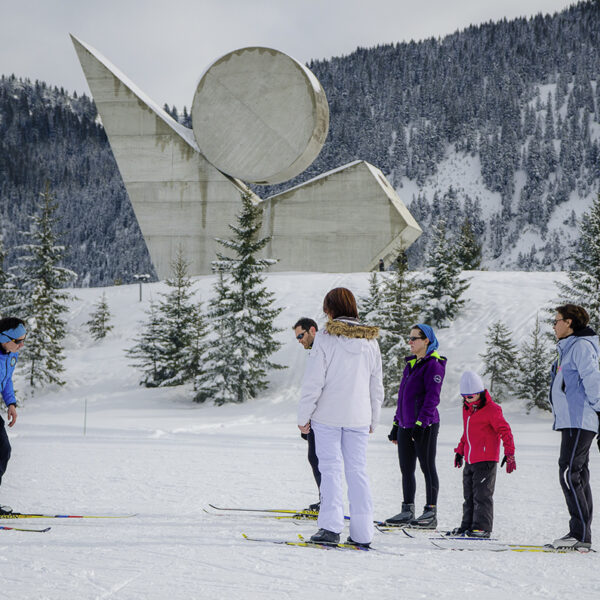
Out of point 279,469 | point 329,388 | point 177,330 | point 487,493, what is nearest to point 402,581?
point 329,388

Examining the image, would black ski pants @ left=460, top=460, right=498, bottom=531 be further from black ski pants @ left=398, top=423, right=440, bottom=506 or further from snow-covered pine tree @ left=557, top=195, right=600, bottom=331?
snow-covered pine tree @ left=557, top=195, right=600, bottom=331

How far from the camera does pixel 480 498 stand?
470cm

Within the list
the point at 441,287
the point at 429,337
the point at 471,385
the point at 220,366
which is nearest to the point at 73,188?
the point at 441,287

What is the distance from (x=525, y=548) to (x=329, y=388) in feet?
5.04

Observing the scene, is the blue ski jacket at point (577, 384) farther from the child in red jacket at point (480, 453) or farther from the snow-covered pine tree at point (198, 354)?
the snow-covered pine tree at point (198, 354)

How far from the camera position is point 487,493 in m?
4.70

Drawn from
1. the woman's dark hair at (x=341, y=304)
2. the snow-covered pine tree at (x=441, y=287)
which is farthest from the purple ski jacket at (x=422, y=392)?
the snow-covered pine tree at (x=441, y=287)

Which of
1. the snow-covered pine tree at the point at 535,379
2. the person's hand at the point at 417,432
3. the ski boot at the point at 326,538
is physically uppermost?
the person's hand at the point at 417,432

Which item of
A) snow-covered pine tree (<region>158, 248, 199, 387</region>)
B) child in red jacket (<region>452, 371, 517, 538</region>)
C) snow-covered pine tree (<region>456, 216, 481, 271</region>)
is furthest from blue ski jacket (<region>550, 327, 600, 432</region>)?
snow-covered pine tree (<region>456, 216, 481, 271</region>)

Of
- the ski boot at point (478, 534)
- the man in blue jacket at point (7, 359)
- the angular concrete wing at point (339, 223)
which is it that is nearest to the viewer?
the ski boot at point (478, 534)

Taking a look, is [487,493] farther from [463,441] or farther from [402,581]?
[402,581]

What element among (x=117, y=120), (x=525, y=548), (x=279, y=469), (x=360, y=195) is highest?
(x=117, y=120)

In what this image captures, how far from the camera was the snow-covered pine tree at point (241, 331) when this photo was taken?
20328 millimetres

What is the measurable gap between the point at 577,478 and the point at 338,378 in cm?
172
